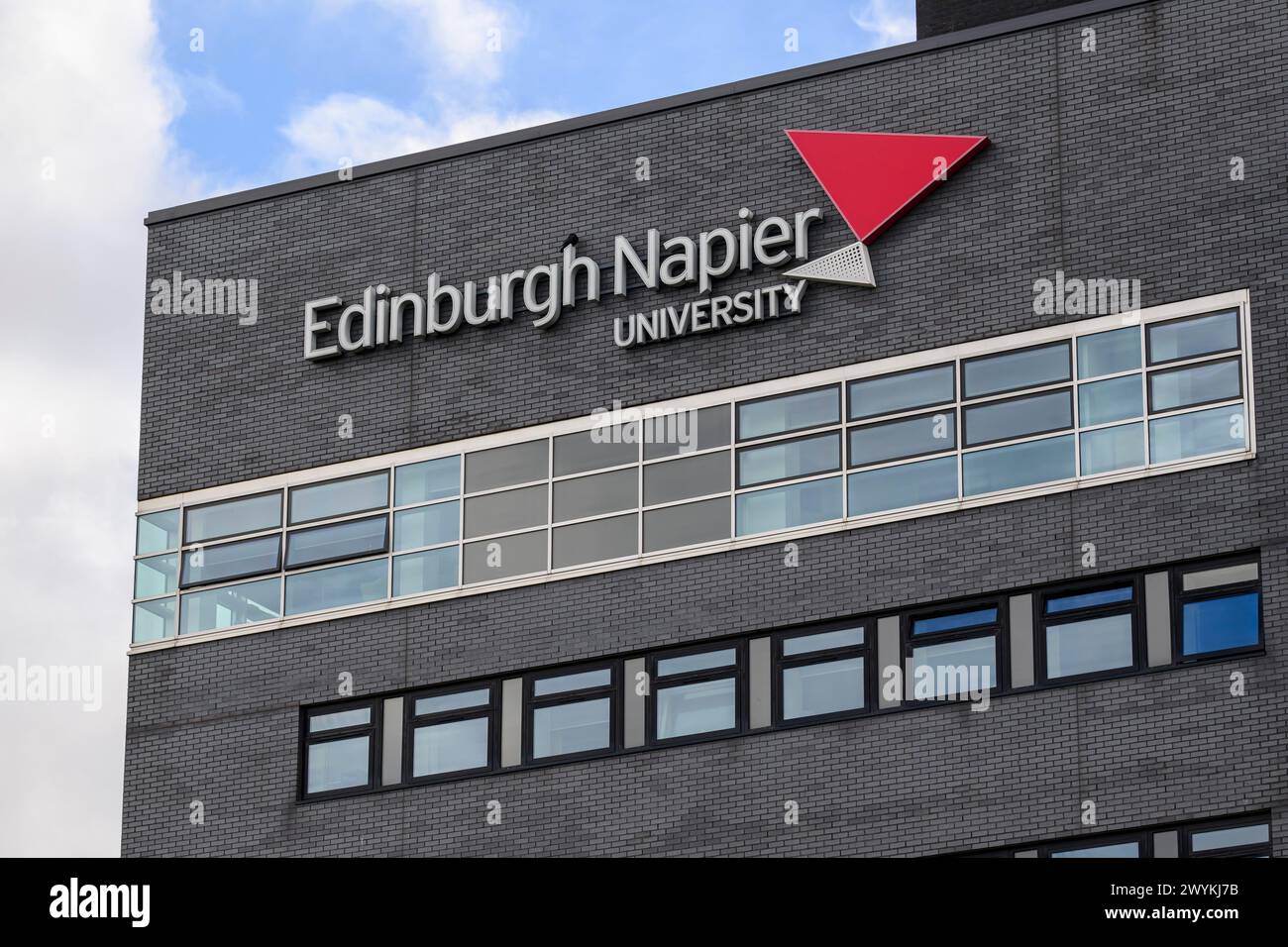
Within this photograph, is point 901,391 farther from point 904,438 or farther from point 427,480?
point 427,480

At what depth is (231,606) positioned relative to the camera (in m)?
34.3

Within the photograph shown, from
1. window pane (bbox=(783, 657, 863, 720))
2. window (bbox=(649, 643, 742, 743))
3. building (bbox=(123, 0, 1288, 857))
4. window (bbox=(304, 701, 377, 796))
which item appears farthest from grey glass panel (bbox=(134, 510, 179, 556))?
window pane (bbox=(783, 657, 863, 720))

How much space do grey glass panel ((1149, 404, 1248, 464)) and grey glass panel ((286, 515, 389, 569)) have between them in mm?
9969

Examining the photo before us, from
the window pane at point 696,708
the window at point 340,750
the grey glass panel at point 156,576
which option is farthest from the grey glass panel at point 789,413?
the grey glass panel at point 156,576

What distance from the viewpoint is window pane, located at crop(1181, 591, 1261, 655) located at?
2878 cm

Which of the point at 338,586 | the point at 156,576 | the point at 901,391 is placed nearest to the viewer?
the point at 901,391

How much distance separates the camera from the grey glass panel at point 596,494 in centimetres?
3238

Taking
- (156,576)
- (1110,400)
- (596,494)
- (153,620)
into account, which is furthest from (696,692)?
(156,576)

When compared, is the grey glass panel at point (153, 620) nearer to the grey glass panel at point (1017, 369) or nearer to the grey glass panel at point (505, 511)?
the grey glass panel at point (505, 511)

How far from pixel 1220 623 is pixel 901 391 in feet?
15.8

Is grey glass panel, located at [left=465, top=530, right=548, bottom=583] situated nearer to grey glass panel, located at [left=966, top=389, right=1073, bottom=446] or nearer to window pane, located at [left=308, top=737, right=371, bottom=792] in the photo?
window pane, located at [left=308, top=737, right=371, bottom=792]

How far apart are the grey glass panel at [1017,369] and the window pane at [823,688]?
3526mm
